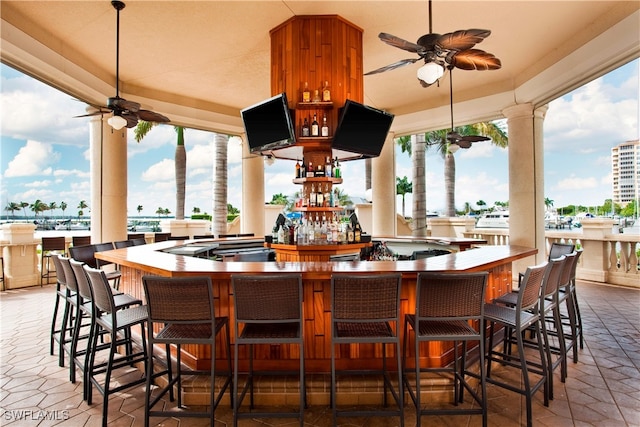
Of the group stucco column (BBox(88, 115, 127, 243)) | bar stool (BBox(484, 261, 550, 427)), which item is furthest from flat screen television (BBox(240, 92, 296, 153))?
stucco column (BBox(88, 115, 127, 243))

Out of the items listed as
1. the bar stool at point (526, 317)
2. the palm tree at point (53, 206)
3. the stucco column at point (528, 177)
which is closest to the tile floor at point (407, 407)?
the bar stool at point (526, 317)

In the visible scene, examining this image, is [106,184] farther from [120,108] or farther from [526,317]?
[526,317]

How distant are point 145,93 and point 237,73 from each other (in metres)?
2.20

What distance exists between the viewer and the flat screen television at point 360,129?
4188 millimetres

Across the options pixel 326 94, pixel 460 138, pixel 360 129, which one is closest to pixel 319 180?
pixel 360 129

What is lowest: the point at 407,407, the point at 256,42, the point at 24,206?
the point at 407,407

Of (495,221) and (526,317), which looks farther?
(495,221)

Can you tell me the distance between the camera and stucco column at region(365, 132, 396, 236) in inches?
328

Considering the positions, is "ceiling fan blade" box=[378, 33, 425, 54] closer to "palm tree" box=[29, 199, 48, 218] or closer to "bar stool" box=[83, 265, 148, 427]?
"bar stool" box=[83, 265, 148, 427]

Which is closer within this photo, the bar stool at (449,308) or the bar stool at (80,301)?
the bar stool at (449,308)

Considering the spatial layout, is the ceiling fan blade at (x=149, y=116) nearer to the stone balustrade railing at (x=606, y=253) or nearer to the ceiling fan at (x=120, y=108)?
the ceiling fan at (x=120, y=108)

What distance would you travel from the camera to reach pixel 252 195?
825 centimetres

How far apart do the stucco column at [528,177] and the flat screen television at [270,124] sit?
15.2 feet

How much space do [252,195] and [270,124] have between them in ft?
13.4
